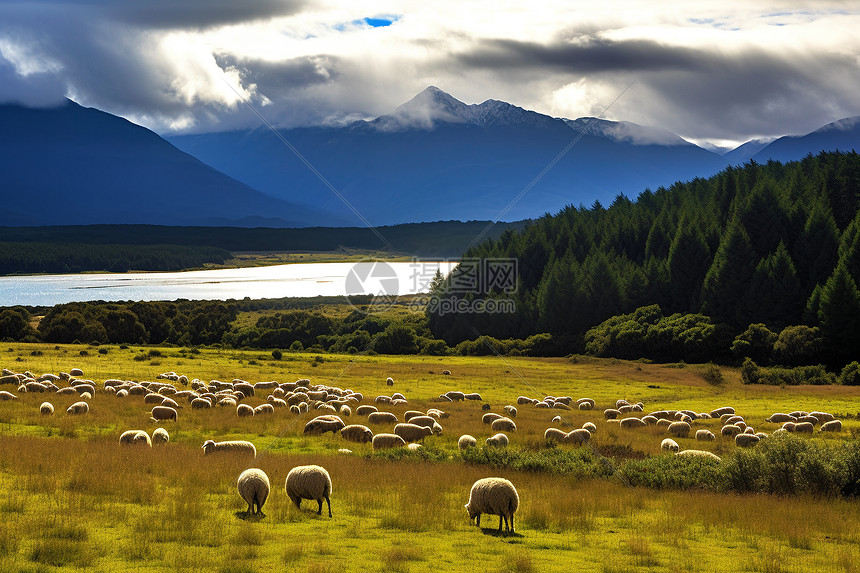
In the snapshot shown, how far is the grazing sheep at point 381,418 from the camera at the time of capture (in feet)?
93.6

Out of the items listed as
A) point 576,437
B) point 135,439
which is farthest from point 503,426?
point 135,439

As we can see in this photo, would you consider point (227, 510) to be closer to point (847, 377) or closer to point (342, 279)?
point (847, 377)

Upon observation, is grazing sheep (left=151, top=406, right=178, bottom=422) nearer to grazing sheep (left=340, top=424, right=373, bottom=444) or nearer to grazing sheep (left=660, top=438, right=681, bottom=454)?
grazing sheep (left=340, top=424, right=373, bottom=444)

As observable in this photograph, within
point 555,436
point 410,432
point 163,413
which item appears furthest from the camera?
point 163,413

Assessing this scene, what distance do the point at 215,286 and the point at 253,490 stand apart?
164724 mm

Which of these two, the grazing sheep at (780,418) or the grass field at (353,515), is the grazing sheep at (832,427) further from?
the grass field at (353,515)

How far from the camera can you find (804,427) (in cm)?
3017

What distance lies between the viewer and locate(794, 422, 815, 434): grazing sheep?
29.9m

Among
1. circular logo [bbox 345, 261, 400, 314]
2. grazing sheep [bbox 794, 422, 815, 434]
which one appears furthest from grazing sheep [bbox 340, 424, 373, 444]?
circular logo [bbox 345, 261, 400, 314]

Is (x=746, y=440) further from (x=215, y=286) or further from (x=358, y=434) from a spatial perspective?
(x=215, y=286)

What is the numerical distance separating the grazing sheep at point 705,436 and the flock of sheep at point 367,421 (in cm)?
4

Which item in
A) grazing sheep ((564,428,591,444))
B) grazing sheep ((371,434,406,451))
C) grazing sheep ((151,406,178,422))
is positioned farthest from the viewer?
grazing sheep ((151,406,178,422))

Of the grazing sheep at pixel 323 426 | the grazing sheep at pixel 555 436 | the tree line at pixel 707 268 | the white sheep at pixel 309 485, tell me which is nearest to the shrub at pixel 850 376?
the tree line at pixel 707 268

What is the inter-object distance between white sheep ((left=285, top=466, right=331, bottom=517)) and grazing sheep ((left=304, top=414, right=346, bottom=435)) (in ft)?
38.6
